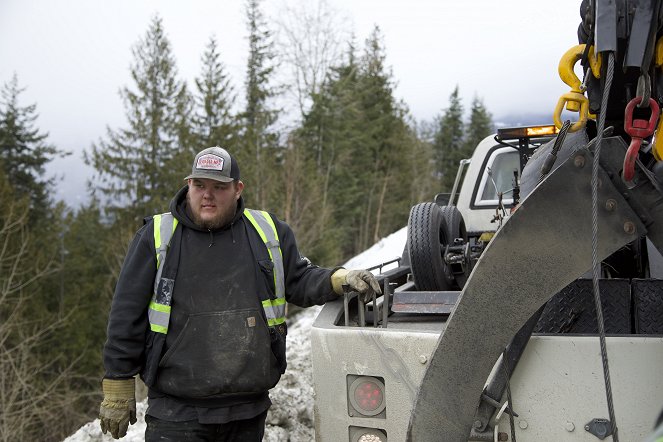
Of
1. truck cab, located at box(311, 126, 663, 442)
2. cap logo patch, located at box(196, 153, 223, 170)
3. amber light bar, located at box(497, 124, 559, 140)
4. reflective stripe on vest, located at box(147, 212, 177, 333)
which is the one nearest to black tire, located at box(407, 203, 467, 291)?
truck cab, located at box(311, 126, 663, 442)

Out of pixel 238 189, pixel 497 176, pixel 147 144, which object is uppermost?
pixel 147 144

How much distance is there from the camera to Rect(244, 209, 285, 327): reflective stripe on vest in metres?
3.26

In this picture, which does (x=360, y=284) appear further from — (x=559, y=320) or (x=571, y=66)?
(x=571, y=66)

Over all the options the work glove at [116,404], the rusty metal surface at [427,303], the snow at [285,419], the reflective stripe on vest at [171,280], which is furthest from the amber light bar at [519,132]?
the work glove at [116,404]

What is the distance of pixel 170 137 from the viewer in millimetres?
26828

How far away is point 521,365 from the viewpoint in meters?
2.45

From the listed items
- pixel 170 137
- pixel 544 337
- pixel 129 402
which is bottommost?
pixel 129 402

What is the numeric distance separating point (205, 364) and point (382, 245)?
20.9m

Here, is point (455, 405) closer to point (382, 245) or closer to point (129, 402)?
point (129, 402)

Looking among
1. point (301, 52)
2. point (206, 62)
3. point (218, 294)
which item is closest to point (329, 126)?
point (301, 52)

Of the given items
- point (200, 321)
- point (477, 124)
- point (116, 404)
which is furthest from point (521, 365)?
point (477, 124)

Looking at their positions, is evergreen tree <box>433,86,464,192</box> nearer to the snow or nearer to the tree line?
the tree line

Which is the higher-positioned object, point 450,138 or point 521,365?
point 450,138

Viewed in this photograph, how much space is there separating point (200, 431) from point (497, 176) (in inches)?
151
